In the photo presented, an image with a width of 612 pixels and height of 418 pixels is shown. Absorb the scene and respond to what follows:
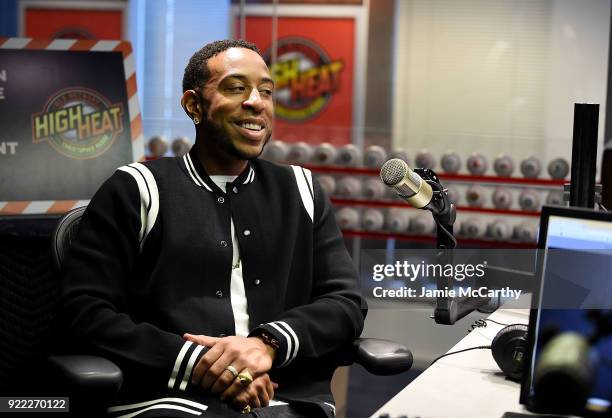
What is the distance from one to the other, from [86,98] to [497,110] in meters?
3.44

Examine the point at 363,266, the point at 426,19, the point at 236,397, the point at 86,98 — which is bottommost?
the point at 236,397

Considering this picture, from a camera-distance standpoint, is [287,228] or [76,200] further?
[76,200]

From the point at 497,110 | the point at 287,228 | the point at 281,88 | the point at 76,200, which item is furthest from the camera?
the point at 281,88

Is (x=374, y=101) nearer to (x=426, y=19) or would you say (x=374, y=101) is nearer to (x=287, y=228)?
(x=426, y=19)

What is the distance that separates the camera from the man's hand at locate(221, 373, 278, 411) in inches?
77.8

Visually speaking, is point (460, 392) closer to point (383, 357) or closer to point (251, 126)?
point (383, 357)

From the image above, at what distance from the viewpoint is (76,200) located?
3248 millimetres

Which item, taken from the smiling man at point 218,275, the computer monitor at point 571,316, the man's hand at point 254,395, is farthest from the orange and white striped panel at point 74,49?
the computer monitor at point 571,316

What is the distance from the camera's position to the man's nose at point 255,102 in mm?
2199

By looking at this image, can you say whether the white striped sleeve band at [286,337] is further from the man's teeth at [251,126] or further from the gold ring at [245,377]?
the man's teeth at [251,126]

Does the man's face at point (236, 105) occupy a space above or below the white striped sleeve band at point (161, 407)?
above

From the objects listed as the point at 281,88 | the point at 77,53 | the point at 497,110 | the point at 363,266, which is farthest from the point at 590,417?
the point at 281,88

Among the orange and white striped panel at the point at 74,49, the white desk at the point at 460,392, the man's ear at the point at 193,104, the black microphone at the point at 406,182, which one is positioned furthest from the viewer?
the orange and white striped panel at the point at 74,49

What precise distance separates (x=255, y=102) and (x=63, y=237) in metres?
0.55
